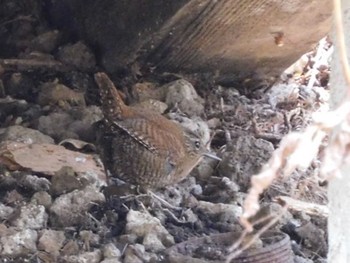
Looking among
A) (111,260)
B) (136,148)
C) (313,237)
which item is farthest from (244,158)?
(111,260)

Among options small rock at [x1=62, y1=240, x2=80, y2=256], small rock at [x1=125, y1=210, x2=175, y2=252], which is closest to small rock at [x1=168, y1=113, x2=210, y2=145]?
small rock at [x1=125, y1=210, x2=175, y2=252]

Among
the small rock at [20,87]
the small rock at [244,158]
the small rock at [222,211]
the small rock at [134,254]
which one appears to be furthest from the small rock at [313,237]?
the small rock at [20,87]

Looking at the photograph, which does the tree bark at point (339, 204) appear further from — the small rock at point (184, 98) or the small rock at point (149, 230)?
the small rock at point (184, 98)

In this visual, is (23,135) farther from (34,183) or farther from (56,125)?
(34,183)

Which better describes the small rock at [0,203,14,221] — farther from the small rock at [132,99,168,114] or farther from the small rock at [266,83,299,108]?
the small rock at [266,83,299,108]

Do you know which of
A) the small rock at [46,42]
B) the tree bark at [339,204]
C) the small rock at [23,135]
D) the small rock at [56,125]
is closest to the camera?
the tree bark at [339,204]

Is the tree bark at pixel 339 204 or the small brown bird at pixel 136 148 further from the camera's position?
the small brown bird at pixel 136 148
